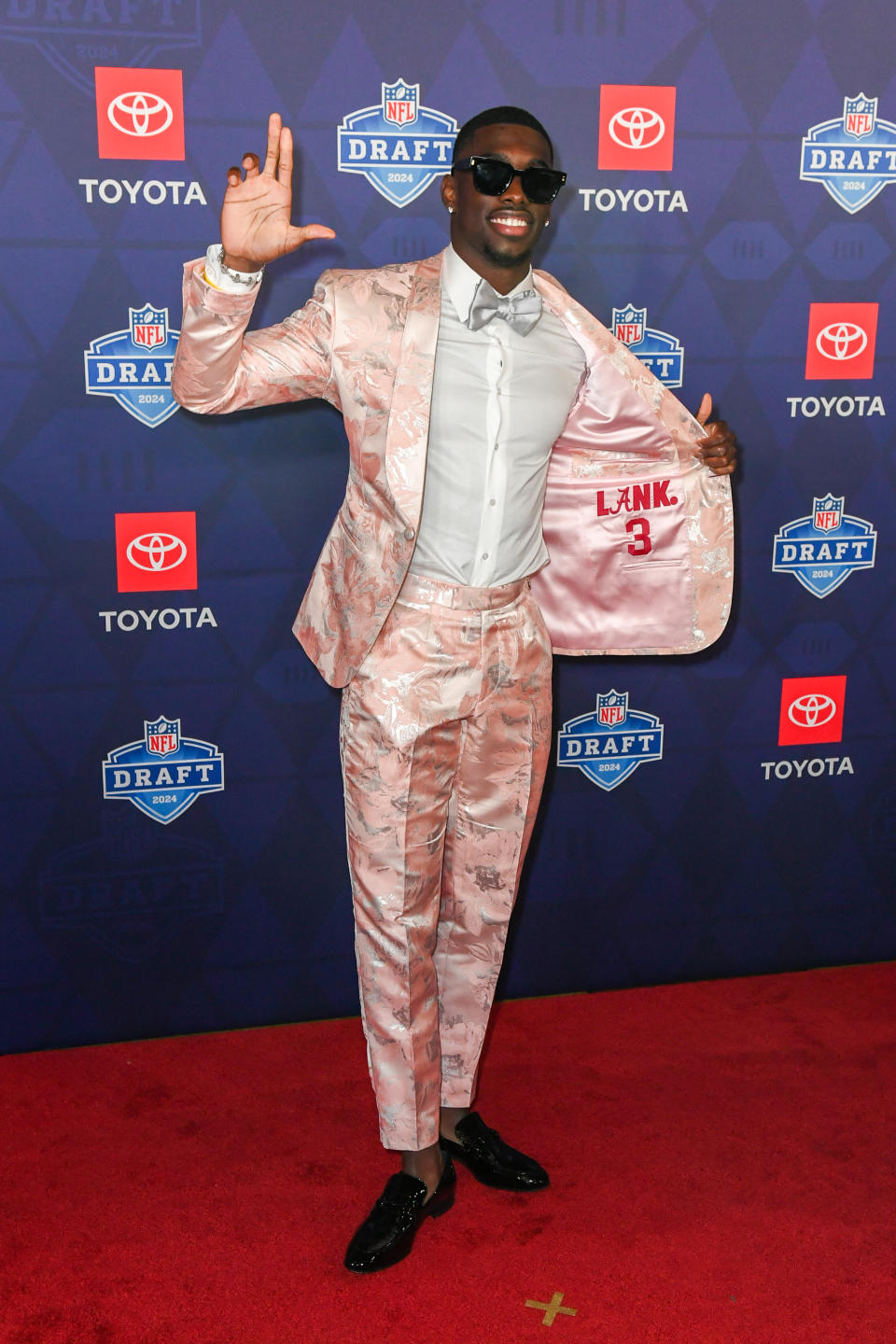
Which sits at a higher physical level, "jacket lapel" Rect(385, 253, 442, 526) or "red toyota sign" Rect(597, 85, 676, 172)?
"red toyota sign" Rect(597, 85, 676, 172)

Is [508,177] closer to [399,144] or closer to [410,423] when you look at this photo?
[410,423]

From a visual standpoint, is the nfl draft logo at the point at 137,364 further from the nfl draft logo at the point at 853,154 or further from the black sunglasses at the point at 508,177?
the nfl draft logo at the point at 853,154

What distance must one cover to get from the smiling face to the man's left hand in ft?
1.92

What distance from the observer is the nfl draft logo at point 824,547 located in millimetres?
3350

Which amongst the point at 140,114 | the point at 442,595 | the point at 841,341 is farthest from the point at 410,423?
the point at 841,341

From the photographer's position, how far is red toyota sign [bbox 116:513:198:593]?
297 cm

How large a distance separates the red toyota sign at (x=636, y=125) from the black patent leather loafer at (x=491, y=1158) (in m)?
2.12

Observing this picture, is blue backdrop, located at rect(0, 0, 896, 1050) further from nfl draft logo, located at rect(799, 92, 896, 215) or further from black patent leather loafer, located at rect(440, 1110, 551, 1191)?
black patent leather loafer, located at rect(440, 1110, 551, 1191)

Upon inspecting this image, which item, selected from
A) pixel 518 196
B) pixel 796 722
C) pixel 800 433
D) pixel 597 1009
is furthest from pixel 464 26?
pixel 597 1009

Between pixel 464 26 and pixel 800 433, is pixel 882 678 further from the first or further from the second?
pixel 464 26

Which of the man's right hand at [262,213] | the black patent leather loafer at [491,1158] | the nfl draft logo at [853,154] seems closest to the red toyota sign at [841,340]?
the nfl draft logo at [853,154]

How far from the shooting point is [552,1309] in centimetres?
237

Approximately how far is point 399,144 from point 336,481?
29.0 inches

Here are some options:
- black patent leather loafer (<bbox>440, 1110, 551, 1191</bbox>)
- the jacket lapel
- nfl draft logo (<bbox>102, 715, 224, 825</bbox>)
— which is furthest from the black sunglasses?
black patent leather loafer (<bbox>440, 1110, 551, 1191</bbox>)
